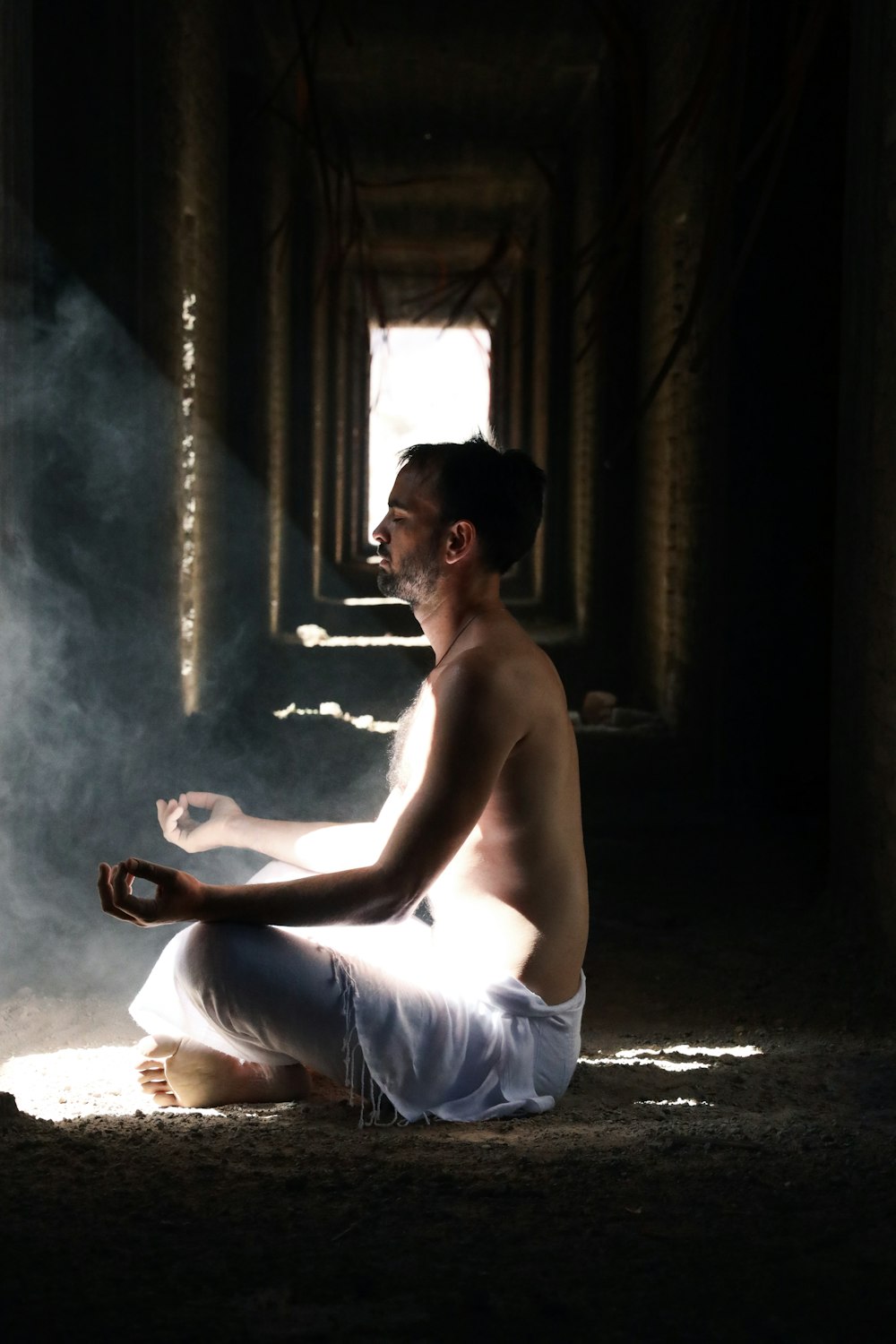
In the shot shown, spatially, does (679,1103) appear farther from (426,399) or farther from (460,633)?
(426,399)

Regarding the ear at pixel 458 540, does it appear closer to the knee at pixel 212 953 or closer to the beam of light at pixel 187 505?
the knee at pixel 212 953

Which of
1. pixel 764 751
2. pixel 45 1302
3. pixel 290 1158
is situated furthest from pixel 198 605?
pixel 45 1302

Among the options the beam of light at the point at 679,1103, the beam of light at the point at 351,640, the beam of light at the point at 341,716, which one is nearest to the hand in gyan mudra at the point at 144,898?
the beam of light at the point at 679,1103

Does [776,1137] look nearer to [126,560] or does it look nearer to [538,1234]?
[538,1234]

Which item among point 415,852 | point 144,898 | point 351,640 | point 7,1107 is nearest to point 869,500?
point 415,852

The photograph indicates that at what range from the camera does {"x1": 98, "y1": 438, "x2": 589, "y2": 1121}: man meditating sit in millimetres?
2320

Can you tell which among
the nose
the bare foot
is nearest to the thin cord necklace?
the nose

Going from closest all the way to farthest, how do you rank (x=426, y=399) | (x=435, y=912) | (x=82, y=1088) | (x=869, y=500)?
(x=435, y=912), (x=82, y=1088), (x=869, y=500), (x=426, y=399)

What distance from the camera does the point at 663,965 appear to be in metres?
4.16

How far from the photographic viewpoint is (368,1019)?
2.36 meters

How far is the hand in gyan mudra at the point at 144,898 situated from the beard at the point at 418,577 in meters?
0.70

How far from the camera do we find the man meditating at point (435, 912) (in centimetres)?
232

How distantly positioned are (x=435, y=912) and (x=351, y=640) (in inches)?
306

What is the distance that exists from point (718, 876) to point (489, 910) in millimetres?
2684
